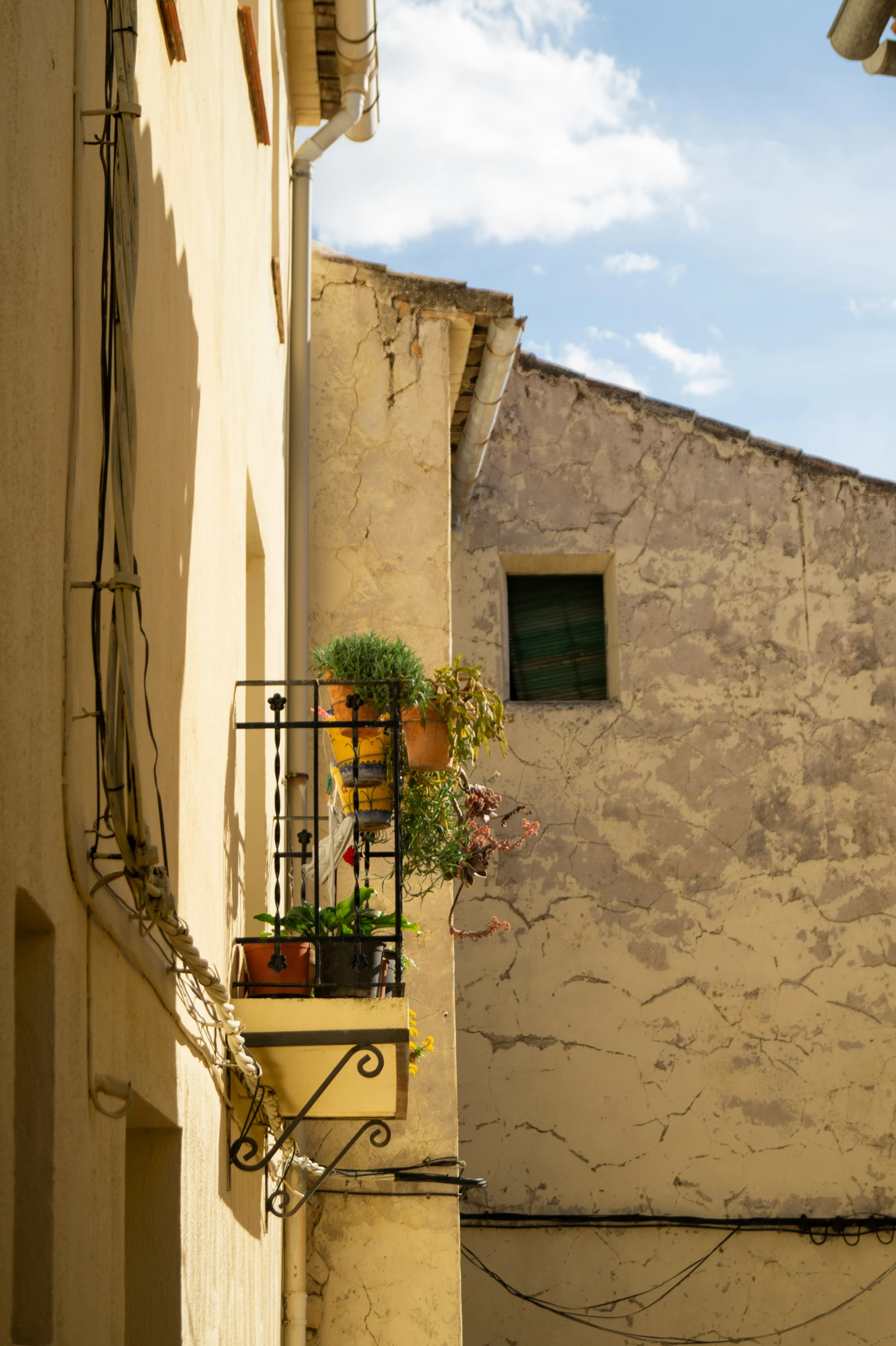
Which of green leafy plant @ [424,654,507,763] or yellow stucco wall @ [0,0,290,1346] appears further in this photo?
green leafy plant @ [424,654,507,763]

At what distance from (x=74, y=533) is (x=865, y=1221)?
306 inches

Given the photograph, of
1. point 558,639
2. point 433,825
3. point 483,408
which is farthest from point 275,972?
point 558,639

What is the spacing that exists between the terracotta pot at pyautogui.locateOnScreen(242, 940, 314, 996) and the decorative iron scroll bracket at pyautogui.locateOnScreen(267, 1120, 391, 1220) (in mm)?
490

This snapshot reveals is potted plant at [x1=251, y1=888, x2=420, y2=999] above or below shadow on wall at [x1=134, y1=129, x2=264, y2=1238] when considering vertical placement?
below

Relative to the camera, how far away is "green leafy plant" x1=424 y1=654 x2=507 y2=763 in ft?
20.7

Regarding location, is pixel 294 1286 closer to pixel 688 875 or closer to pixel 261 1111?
pixel 261 1111

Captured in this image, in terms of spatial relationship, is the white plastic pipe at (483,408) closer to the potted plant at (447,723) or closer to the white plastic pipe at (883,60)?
the potted plant at (447,723)

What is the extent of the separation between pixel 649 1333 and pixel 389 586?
4.40 m

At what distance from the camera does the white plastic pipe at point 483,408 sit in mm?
8344

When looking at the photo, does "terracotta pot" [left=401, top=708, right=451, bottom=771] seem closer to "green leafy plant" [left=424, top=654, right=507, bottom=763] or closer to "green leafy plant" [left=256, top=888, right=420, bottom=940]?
"green leafy plant" [left=424, top=654, right=507, bottom=763]

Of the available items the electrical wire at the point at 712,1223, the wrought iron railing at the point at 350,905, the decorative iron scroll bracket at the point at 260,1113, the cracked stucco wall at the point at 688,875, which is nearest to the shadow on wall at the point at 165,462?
the wrought iron railing at the point at 350,905

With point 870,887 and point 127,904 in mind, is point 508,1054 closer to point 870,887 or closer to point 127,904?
point 870,887

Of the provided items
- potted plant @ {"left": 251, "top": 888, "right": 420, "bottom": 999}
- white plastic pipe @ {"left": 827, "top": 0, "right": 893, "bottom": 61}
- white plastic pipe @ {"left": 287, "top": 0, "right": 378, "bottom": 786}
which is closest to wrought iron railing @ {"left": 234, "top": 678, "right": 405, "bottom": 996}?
potted plant @ {"left": 251, "top": 888, "right": 420, "bottom": 999}

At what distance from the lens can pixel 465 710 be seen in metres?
6.33
